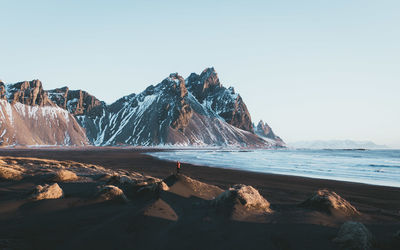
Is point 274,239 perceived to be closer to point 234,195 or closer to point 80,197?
point 234,195

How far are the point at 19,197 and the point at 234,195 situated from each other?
905 centimetres

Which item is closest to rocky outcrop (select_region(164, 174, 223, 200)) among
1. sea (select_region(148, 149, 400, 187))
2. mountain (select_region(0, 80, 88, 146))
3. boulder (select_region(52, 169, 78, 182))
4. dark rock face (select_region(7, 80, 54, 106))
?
boulder (select_region(52, 169, 78, 182))

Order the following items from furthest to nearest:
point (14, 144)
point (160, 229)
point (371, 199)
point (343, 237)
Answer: point (14, 144) < point (371, 199) < point (160, 229) < point (343, 237)

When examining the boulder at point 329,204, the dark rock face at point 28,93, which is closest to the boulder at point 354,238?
the boulder at point 329,204

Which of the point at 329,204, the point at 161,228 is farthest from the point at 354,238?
the point at 161,228

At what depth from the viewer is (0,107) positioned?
389 ft

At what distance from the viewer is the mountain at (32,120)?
377 feet

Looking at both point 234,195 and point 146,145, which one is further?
point 146,145

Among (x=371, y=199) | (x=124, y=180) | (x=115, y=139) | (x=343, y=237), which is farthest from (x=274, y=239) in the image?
(x=115, y=139)

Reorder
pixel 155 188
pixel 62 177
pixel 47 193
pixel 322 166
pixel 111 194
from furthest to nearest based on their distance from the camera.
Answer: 1. pixel 322 166
2. pixel 62 177
3. pixel 155 188
4. pixel 111 194
5. pixel 47 193

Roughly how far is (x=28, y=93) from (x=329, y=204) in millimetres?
175596

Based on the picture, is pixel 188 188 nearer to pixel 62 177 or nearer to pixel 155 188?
pixel 155 188

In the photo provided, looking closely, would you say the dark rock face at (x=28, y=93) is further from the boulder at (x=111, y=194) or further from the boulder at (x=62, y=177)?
the boulder at (x=111, y=194)

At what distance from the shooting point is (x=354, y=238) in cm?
651
